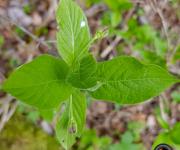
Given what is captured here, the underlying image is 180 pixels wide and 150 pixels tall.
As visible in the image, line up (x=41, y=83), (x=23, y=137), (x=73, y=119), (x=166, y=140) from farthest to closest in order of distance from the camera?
(x=23, y=137) → (x=166, y=140) → (x=73, y=119) → (x=41, y=83)

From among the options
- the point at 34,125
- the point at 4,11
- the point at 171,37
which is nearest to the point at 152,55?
the point at 171,37

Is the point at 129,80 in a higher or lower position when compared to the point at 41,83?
lower

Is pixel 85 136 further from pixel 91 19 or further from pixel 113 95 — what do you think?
pixel 113 95

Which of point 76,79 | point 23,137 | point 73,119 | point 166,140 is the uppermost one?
point 76,79

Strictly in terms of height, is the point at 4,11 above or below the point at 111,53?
above

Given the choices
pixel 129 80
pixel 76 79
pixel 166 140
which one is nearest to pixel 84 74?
pixel 76 79

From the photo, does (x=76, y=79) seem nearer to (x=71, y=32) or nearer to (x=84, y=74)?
(x=84, y=74)

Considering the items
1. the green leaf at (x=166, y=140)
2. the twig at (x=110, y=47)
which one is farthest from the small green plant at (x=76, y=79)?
the twig at (x=110, y=47)

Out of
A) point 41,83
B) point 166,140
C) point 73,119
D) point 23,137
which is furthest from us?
point 23,137
